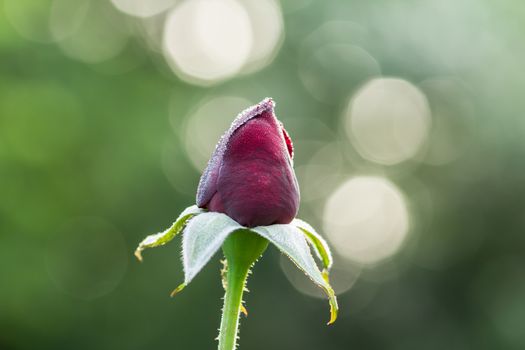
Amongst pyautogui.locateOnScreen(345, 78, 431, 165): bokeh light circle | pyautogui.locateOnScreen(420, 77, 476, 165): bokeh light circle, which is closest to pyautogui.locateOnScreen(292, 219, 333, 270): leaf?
pyautogui.locateOnScreen(420, 77, 476, 165): bokeh light circle

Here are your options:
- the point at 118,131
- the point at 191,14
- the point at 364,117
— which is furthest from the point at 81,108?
the point at 364,117

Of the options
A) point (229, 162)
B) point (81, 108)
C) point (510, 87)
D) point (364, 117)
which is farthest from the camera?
point (364, 117)

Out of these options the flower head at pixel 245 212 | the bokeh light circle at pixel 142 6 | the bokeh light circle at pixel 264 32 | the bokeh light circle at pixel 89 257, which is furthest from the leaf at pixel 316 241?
the bokeh light circle at pixel 142 6

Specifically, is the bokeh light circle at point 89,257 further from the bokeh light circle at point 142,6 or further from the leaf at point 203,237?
the leaf at point 203,237

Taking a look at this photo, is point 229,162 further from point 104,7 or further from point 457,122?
point 104,7

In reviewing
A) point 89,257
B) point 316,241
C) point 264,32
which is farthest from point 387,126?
point 316,241

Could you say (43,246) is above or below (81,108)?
below
